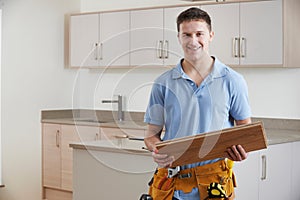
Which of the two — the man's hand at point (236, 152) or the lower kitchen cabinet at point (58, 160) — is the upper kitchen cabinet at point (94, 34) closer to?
the lower kitchen cabinet at point (58, 160)

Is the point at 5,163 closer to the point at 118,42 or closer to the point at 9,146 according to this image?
the point at 9,146

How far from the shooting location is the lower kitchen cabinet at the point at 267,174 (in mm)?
3867

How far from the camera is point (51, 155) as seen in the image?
6.25 metres

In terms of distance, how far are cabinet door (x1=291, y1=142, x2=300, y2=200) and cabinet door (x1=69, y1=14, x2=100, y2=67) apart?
233 cm

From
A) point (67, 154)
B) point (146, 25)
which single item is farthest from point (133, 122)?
point (146, 25)

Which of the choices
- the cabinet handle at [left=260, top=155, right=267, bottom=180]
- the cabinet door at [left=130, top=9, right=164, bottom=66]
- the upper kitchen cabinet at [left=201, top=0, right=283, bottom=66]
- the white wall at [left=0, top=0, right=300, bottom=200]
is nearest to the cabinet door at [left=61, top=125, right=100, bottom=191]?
the white wall at [left=0, top=0, right=300, bottom=200]

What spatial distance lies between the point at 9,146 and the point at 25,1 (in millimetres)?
1452

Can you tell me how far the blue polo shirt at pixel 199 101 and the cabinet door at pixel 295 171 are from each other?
2269mm

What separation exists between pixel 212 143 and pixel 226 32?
122 inches

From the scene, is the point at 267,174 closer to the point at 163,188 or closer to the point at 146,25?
the point at 163,188

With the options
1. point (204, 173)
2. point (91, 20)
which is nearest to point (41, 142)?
point (91, 20)

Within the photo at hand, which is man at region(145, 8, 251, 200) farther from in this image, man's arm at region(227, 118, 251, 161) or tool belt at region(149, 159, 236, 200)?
man's arm at region(227, 118, 251, 161)

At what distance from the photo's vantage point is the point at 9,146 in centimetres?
616

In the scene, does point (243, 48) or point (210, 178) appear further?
point (243, 48)
